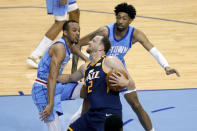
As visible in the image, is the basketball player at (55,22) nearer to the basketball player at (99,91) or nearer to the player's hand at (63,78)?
the player's hand at (63,78)

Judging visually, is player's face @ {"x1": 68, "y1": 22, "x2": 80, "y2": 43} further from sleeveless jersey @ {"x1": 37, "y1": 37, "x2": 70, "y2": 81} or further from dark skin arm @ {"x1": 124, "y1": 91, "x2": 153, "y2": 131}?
dark skin arm @ {"x1": 124, "y1": 91, "x2": 153, "y2": 131}

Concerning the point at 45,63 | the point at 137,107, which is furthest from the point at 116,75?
the point at 137,107

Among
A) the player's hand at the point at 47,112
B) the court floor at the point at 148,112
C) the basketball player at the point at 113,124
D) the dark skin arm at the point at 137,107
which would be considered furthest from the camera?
the court floor at the point at 148,112

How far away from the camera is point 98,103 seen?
443 cm

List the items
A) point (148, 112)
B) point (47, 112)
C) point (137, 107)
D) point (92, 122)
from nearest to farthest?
point (92, 122) → point (47, 112) → point (137, 107) → point (148, 112)

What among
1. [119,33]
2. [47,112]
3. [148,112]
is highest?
[119,33]

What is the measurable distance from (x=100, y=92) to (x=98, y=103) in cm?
12

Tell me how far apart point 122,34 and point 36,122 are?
1.77m

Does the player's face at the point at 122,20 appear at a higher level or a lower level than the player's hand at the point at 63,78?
higher

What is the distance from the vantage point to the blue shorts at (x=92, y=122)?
4383mm

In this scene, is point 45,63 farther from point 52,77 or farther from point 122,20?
point 122,20

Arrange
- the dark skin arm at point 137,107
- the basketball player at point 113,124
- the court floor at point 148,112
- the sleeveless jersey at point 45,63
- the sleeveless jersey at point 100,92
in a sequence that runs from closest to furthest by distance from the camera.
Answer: the basketball player at point 113,124
the sleeveless jersey at point 100,92
the sleeveless jersey at point 45,63
the dark skin arm at point 137,107
the court floor at point 148,112

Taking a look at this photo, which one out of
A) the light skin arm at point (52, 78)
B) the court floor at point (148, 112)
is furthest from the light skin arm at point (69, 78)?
the court floor at point (148, 112)

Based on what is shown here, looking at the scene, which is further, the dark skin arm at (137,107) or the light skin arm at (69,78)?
the dark skin arm at (137,107)
